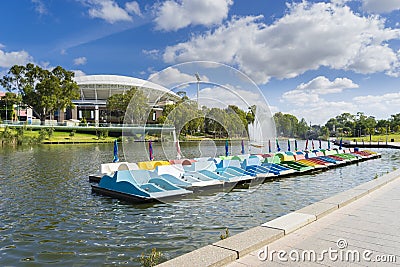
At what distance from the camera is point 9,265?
5.96m

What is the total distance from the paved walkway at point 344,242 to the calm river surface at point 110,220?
7.33 feet

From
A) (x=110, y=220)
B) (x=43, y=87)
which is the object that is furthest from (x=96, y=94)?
(x=110, y=220)

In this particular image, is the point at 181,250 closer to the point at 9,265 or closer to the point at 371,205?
the point at 9,265

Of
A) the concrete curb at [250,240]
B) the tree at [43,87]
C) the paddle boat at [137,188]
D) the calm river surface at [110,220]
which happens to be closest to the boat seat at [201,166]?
the calm river surface at [110,220]

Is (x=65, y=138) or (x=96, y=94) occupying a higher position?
(x=96, y=94)

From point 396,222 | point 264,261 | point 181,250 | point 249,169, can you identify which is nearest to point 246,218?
point 181,250

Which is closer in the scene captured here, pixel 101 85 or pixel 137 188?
pixel 137 188

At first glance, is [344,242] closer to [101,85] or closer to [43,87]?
[43,87]

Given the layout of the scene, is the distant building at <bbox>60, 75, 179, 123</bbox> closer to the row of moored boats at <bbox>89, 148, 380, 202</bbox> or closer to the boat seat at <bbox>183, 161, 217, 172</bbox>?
the row of moored boats at <bbox>89, 148, 380, 202</bbox>

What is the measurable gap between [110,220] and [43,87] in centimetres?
5876

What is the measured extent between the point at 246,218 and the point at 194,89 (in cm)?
470

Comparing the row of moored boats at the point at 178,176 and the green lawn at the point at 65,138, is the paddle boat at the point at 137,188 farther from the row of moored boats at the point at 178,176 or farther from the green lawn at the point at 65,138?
the green lawn at the point at 65,138
